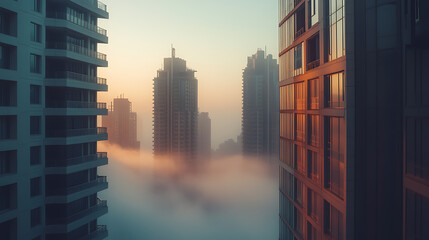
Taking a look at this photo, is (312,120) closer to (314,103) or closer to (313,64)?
(314,103)

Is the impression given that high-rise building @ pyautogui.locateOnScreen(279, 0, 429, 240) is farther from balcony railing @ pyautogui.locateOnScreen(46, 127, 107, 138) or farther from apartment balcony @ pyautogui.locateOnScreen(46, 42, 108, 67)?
balcony railing @ pyautogui.locateOnScreen(46, 127, 107, 138)

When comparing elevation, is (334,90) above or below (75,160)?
above

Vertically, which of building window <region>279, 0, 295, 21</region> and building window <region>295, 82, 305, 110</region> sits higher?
building window <region>279, 0, 295, 21</region>

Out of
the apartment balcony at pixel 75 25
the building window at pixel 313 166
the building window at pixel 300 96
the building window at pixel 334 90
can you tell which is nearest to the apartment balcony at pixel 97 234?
the apartment balcony at pixel 75 25

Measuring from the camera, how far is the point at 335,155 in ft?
65.4

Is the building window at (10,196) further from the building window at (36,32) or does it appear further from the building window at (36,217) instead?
the building window at (36,32)

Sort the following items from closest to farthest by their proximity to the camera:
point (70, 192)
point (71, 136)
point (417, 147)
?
point (417, 147)
point (70, 192)
point (71, 136)

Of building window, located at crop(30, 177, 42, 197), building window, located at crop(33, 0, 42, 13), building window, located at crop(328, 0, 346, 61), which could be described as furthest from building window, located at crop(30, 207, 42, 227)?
building window, located at crop(328, 0, 346, 61)

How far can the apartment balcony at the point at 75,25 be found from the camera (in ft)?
95.5

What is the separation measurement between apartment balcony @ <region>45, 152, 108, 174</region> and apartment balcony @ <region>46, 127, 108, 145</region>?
182 centimetres

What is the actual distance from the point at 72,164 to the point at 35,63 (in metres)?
10.0

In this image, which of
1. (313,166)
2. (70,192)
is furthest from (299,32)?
(70,192)

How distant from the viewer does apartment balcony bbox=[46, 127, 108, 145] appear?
29.3 meters

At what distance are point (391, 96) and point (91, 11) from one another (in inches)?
1180
